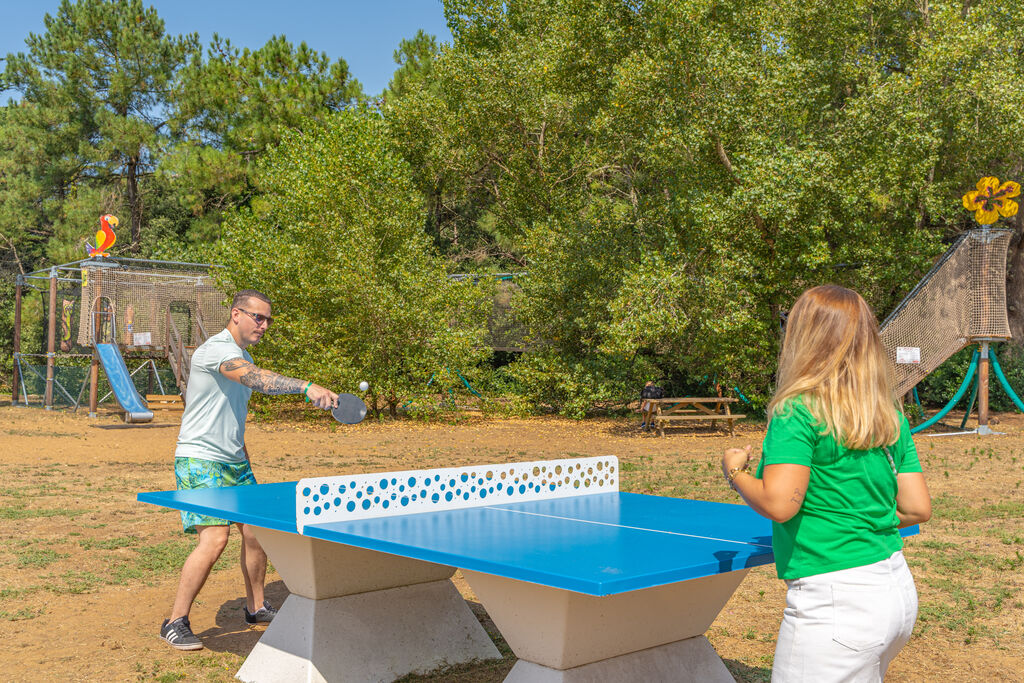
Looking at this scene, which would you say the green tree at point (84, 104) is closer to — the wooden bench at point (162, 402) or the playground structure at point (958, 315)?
the wooden bench at point (162, 402)

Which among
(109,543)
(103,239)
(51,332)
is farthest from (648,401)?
(51,332)

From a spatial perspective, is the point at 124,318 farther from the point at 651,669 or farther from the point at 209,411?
the point at 651,669

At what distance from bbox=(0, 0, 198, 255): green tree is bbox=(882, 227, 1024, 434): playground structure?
1109 inches

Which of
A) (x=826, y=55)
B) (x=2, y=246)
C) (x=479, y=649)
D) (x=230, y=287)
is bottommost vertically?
(x=479, y=649)

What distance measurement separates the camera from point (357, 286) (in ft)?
64.8

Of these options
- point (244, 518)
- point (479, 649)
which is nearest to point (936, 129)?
point (479, 649)

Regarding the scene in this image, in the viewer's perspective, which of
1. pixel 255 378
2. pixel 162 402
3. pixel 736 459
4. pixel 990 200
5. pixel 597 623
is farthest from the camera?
pixel 162 402

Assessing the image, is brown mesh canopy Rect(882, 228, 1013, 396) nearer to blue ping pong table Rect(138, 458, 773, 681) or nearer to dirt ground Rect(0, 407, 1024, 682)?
dirt ground Rect(0, 407, 1024, 682)

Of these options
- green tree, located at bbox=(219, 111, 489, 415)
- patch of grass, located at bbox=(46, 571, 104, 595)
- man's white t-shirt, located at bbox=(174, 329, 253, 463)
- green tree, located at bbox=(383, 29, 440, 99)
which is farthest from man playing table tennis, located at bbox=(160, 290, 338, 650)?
green tree, located at bbox=(383, 29, 440, 99)

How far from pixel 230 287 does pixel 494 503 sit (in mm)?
19898

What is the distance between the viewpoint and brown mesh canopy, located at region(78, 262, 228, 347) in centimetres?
2152

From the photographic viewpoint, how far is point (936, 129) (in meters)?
17.1

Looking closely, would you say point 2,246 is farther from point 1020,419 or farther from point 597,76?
point 1020,419

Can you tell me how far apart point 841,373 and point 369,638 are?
315 cm
